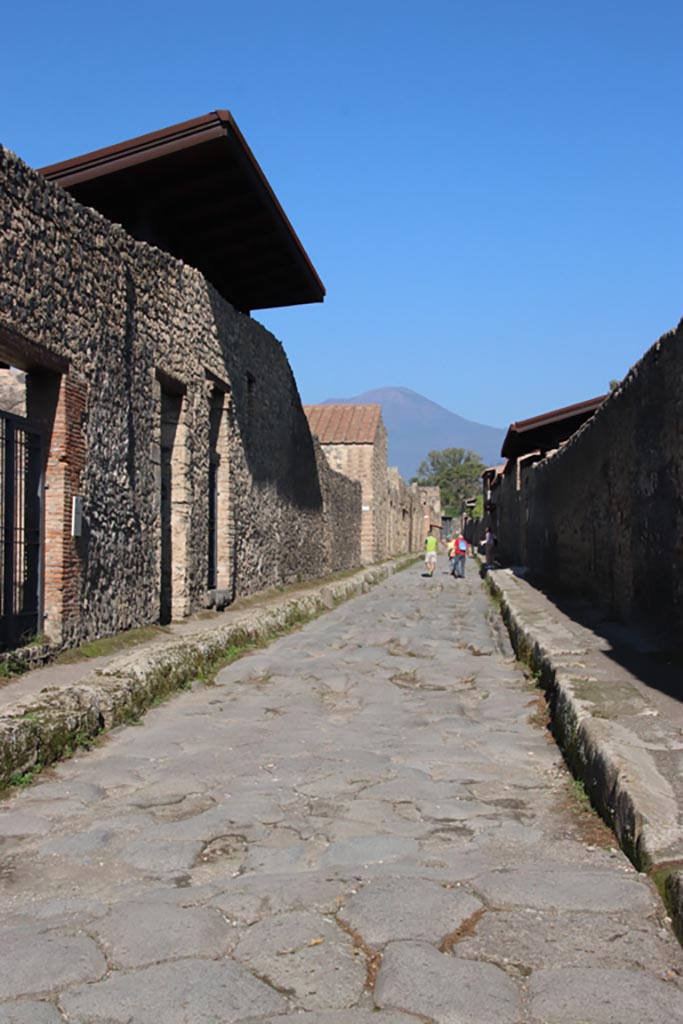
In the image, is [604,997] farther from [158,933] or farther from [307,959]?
[158,933]

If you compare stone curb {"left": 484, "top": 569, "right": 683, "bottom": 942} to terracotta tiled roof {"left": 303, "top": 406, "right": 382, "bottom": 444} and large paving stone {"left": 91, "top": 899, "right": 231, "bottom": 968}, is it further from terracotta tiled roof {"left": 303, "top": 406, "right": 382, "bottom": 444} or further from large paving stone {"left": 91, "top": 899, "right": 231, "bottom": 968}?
terracotta tiled roof {"left": 303, "top": 406, "right": 382, "bottom": 444}

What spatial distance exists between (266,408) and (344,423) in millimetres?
17178

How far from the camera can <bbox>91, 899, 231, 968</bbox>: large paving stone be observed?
2.44m

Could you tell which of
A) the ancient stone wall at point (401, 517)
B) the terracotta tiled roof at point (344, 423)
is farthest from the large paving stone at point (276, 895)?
the ancient stone wall at point (401, 517)

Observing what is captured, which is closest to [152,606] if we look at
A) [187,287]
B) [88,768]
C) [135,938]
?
[187,287]

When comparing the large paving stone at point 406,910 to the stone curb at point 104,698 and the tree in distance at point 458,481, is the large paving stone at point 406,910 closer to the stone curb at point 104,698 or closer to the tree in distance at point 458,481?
the stone curb at point 104,698

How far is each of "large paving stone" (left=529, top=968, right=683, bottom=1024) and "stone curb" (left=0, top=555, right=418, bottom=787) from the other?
2.75 meters

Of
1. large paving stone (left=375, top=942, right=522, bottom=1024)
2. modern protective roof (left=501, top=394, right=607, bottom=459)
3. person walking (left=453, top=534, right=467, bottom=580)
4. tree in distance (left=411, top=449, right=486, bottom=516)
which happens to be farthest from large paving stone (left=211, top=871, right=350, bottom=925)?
tree in distance (left=411, top=449, right=486, bottom=516)

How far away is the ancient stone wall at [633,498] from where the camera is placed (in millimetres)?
6777

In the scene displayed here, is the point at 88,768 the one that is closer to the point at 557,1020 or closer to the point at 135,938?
the point at 135,938

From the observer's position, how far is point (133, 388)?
859 cm

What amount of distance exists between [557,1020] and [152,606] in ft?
24.6

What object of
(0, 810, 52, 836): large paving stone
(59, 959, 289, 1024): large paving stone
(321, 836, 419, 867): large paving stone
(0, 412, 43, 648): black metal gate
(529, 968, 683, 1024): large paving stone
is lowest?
(0, 810, 52, 836): large paving stone

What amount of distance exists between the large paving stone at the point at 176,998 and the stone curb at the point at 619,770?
110 centimetres
